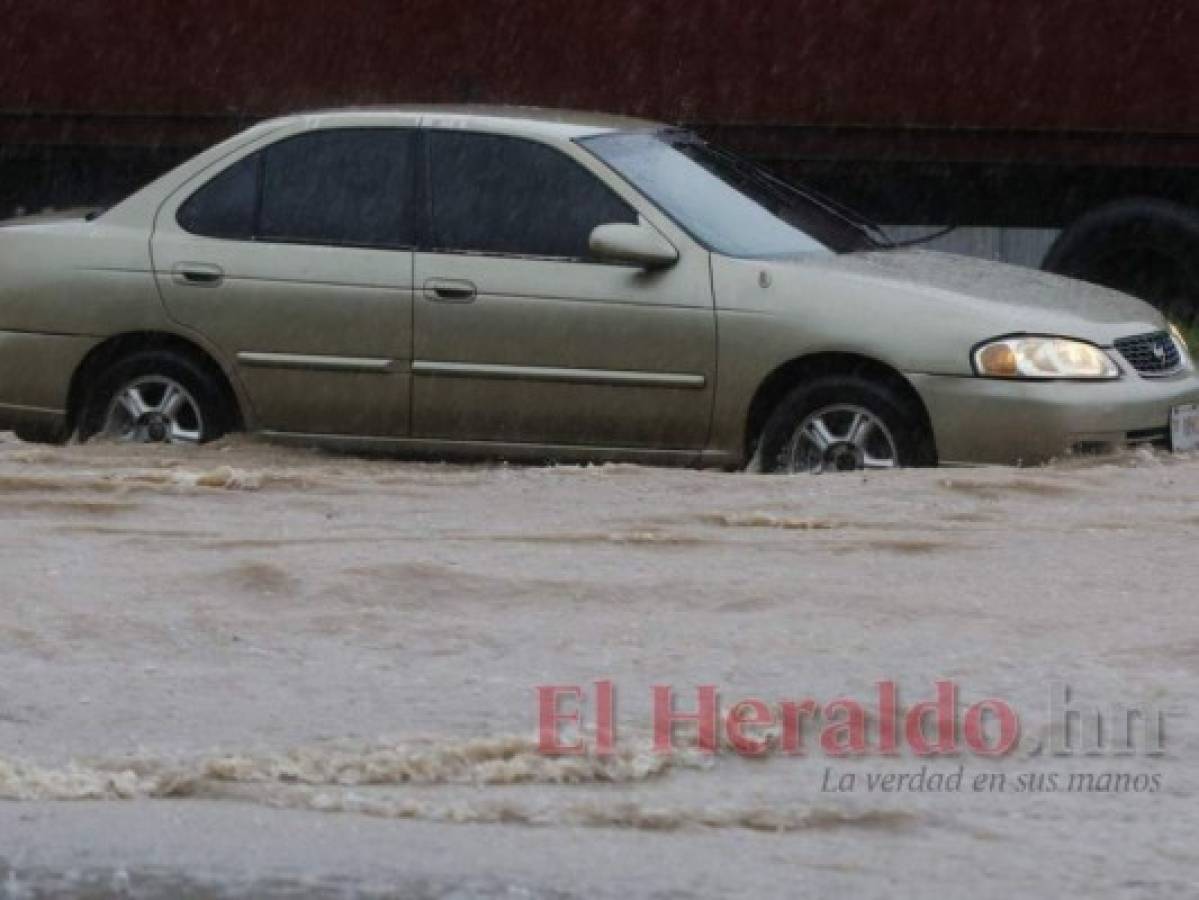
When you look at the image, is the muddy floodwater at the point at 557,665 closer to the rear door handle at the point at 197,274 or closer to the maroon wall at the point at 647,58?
the rear door handle at the point at 197,274

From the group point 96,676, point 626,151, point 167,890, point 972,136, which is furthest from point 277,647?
point 972,136

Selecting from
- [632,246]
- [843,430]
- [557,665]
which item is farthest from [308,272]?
[557,665]

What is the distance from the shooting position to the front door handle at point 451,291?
34.1 feet

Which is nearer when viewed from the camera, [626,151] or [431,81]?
[626,151]

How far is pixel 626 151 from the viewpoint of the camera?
35.2 ft

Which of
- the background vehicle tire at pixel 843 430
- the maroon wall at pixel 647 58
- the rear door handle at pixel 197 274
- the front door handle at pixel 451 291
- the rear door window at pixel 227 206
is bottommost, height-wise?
the background vehicle tire at pixel 843 430

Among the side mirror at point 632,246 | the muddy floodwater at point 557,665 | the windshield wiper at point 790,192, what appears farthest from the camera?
the windshield wiper at point 790,192

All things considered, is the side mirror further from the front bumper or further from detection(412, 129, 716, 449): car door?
the front bumper

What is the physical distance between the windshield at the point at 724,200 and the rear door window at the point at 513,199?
0.46ft

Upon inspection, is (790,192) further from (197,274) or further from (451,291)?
(197,274)

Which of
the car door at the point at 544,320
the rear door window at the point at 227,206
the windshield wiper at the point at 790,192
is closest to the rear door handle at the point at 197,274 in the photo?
the rear door window at the point at 227,206

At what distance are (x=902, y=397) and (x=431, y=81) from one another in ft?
18.6

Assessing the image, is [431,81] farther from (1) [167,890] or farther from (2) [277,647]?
(1) [167,890]

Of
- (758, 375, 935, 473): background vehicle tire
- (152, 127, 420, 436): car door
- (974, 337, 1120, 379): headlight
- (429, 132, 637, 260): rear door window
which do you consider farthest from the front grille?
(152, 127, 420, 436): car door
